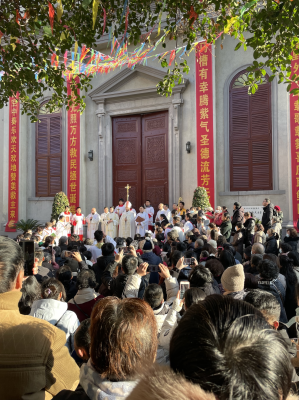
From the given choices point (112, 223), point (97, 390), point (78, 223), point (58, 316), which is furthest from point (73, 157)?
A: point (97, 390)

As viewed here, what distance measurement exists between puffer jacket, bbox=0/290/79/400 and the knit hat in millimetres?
2240

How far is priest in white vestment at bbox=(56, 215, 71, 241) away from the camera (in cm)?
1421

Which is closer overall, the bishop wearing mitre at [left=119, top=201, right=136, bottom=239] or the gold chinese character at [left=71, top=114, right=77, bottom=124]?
the bishop wearing mitre at [left=119, top=201, right=136, bottom=239]

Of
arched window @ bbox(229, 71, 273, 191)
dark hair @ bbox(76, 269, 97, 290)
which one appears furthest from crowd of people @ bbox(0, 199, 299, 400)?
arched window @ bbox(229, 71, 273, 191)

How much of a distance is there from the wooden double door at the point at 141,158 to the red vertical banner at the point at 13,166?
4792mm

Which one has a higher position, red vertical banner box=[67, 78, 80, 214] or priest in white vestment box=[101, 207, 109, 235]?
red vertical banner box=[67, 78, 80, 214]

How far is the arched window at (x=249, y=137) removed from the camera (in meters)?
15.1

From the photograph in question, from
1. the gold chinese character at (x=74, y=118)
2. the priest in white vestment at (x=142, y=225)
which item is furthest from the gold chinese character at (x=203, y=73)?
the gold chinese character at (x=74, y=118)

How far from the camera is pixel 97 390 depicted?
145 cm

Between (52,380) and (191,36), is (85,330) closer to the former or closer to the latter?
(52,380)

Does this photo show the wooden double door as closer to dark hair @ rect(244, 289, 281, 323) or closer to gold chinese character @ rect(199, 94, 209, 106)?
gold chinese character @ rect(199, 94, 209, 106)

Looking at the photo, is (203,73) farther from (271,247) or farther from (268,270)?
(268,270)

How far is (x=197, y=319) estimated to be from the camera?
1032mm

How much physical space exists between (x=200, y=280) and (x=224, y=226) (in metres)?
7.06
